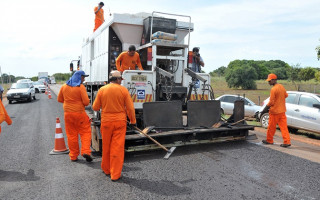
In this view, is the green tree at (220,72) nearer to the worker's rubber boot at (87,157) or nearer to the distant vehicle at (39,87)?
the distant vehicle at (39,87)

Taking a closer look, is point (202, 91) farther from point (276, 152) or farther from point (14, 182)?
point (14, 182)

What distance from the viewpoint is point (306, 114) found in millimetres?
8688

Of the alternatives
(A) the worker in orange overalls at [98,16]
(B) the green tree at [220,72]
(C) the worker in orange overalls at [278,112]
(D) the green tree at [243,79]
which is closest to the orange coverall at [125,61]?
(C) the worker in orange overalls at [278,112]

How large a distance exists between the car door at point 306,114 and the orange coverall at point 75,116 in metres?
6.83

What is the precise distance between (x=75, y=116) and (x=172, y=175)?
6.94 feet

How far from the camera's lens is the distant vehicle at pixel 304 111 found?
845 centimetres

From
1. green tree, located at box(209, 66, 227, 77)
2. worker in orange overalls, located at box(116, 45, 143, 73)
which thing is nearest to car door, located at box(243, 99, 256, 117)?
worker in orange overalls, located at box(116, 45, 143, 73)

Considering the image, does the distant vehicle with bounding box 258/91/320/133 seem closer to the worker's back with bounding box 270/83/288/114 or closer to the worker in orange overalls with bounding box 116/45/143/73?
the worker's back with bounding box 270/83/288/114

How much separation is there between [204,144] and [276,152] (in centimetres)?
159

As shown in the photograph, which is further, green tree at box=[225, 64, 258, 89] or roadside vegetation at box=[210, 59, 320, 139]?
green tree at box=[225, 64, 258, 89]

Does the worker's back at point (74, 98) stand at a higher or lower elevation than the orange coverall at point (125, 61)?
lower

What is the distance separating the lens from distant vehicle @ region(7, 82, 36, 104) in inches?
727

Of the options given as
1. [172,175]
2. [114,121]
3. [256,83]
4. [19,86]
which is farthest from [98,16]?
[256,83]

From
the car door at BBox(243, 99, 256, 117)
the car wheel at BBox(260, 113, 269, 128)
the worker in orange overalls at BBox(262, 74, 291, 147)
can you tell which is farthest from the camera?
the car door at BBox(243, 99, 256, 117)
